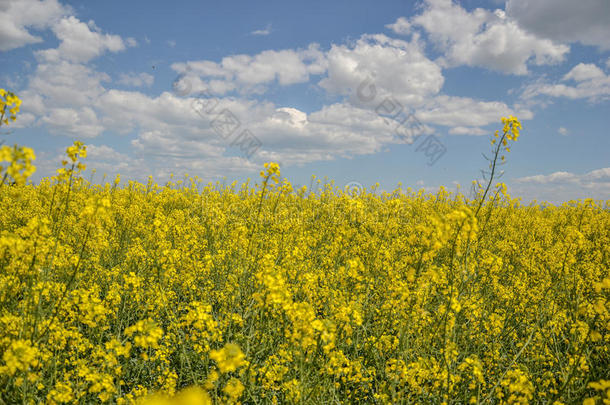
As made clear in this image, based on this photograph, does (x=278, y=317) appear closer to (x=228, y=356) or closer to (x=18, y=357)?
(x=228, y=356)

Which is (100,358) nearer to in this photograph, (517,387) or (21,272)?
(21,272)

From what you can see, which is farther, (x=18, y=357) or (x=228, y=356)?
(x=18, y=357)

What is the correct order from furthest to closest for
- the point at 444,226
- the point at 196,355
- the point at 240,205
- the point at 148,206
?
the point at 240,205, the point at 148,206, the point at 196,355, the point at 444,226

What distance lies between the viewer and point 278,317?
421cm

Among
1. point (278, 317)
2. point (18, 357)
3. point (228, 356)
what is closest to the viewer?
point (228, 356)

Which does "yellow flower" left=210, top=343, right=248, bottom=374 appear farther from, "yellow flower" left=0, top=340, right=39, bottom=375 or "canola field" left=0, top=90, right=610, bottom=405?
"yellow flower" left=0, top=340, right=39, bottom=375

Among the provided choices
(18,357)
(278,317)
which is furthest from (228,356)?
(278,317)

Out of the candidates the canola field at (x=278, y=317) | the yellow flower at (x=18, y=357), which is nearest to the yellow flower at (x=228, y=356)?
the canola field at (x=278, y=317)

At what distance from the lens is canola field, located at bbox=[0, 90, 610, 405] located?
8.86 feet

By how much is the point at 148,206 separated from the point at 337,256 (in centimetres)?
633

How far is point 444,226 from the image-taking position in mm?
2645

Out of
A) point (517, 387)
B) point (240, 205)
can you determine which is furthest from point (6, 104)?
point (240, 205)

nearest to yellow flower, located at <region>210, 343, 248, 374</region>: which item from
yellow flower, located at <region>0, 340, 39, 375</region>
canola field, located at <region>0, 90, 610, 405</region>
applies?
canola field, located at <region>0, 90, 610, 405</region>

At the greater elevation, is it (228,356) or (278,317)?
(228,356)
